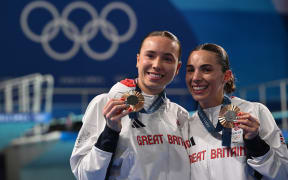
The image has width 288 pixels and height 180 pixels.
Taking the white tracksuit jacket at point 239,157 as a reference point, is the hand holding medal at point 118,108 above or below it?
above

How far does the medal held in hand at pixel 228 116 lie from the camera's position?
2.07 meters

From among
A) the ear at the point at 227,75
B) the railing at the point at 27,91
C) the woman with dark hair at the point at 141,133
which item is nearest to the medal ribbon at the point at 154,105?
the woman with dark hair at the point at 141,133

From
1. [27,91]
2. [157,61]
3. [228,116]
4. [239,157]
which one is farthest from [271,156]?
[27,91]

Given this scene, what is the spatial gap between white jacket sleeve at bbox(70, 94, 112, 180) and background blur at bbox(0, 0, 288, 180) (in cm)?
818

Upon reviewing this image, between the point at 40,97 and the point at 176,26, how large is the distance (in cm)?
420

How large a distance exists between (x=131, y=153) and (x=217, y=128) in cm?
55

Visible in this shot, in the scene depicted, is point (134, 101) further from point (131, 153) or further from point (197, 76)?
point (197, 76)

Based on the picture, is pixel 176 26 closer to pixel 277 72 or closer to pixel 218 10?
pixel 218 10

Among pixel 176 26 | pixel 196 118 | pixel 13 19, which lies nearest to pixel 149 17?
pixel 176 26

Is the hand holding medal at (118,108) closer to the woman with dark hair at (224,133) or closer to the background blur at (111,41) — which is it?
the woman with dark hair at (224,133)

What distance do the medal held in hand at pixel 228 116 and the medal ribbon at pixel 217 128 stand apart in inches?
5.8

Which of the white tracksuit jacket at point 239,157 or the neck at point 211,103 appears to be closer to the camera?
the white tracksuit jacket at point 239,157

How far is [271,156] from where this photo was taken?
6.79 feet

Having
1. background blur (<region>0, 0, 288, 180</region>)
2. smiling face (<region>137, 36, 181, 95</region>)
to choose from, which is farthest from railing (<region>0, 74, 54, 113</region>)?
smiling face (<region>137, 36, 181, 95</region>)
